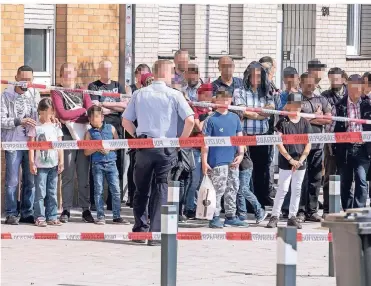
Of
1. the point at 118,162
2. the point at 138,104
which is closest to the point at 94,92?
the point at 118,162

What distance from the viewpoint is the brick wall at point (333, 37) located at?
75.2ft

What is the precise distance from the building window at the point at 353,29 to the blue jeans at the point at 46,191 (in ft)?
35.5

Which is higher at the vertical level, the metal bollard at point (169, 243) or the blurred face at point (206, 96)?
the blurred face at point (206, 96)

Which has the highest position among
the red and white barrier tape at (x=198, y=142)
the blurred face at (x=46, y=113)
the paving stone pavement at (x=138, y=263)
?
the blurred face at (x=46, y=113)

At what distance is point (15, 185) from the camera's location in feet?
Answer: 48.4

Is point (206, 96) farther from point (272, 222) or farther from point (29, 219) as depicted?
point (29, 219)

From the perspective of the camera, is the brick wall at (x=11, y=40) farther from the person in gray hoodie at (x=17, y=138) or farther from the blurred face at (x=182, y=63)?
the blurred face at (x=182, y=63)

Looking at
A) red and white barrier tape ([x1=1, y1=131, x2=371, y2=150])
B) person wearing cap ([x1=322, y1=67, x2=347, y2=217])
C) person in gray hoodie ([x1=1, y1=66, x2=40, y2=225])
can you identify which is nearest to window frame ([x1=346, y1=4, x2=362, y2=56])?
person wearing cap ([x1=322, y1=67, x2=347, y2=217])

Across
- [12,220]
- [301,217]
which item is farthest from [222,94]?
[12,220]

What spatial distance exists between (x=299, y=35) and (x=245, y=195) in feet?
28.2

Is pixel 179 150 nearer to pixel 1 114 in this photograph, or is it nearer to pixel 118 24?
pixel 1 114

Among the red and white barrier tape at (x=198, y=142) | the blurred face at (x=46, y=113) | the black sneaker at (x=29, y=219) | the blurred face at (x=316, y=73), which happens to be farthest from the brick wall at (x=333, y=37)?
the red and white barrier tape at (x=198, y=142)

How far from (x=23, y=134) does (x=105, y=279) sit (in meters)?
3.97

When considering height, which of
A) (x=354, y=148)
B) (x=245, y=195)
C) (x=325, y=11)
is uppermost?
(x=325, y=11)
